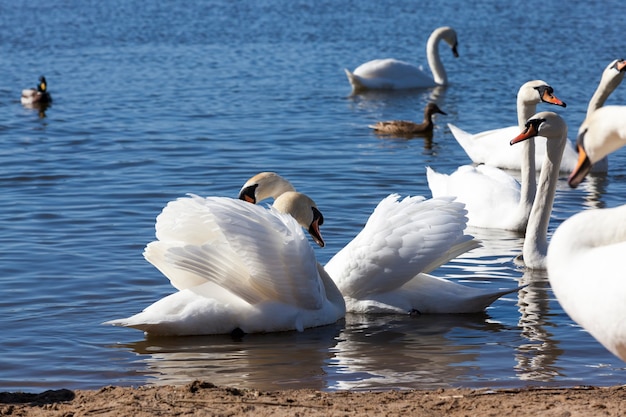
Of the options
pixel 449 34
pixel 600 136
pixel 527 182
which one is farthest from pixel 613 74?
pixel 449 34

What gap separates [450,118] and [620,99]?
7.89 ft

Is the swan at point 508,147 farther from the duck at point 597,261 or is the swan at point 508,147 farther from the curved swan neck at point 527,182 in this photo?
the duck at point 597,261

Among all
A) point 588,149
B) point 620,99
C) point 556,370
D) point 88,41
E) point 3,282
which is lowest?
point 556,370

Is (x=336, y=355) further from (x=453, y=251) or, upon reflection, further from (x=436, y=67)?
(x=436, y=67)

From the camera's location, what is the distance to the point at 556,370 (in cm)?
621

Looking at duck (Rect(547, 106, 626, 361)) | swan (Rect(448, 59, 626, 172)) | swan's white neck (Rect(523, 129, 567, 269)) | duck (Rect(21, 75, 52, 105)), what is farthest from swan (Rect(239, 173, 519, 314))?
duck (Rect(21, 75, 52, 105))

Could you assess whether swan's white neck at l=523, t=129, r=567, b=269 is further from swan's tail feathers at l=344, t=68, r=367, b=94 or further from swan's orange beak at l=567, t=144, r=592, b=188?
swan's tail feathers at l=344, t=68, r=367, b=94

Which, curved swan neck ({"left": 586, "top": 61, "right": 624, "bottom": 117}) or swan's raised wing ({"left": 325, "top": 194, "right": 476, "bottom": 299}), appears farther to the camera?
curved swan neck ({"left": 586, "top": 61, "right": 624, "bottom": 117})

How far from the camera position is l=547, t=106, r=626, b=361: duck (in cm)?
440

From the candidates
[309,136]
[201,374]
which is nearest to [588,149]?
[201,374]

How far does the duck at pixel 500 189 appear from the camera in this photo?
9.78 m

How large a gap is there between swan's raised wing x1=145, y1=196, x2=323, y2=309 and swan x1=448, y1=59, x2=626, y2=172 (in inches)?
232

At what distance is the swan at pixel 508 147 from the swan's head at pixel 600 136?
24.0ft

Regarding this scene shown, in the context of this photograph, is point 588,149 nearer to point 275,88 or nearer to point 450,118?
point 450,118
